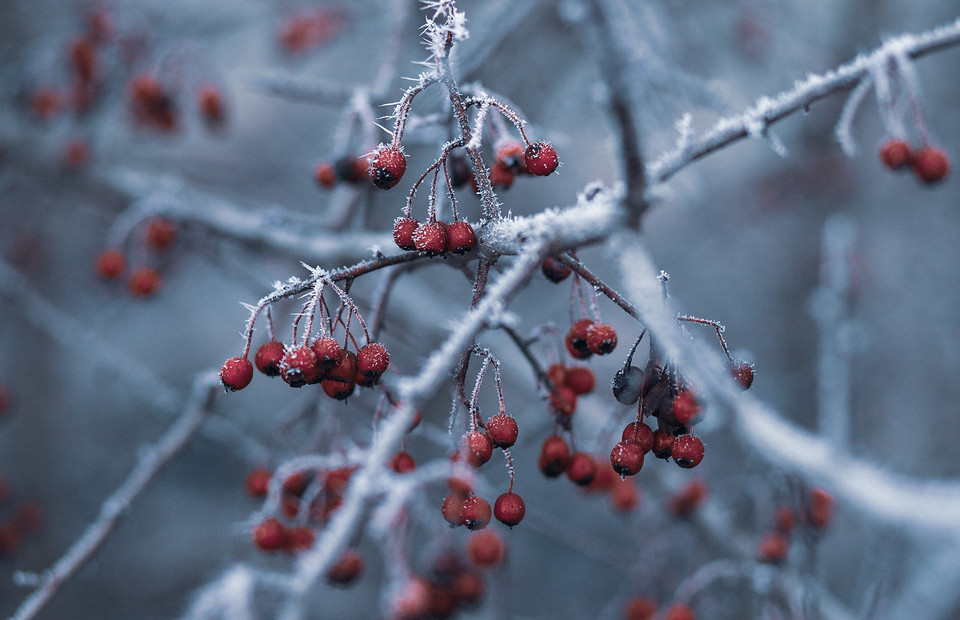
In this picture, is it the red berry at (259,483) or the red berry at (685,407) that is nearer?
the red berry at (685,407)

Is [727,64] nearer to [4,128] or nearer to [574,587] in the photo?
[574,587]

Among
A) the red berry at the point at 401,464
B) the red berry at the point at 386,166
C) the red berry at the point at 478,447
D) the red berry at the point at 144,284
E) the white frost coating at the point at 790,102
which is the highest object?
the white frost coating at the point at 790,102

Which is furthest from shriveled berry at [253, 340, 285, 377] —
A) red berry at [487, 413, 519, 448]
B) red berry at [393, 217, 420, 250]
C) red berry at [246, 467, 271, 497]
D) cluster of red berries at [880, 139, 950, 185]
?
cluster of red berries at [880, 139, 950, 185]

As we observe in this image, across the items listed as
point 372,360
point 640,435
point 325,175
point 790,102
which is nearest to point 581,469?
point 640,435

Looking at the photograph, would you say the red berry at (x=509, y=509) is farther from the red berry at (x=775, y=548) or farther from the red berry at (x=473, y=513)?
the red berry at (x=775, y=548)

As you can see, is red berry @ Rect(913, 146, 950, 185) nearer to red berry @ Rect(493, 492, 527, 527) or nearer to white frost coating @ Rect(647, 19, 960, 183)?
white frost coating @ Rect(647, 19, 960, 183)

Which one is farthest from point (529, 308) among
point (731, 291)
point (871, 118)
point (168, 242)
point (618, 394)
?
point (618, 394)

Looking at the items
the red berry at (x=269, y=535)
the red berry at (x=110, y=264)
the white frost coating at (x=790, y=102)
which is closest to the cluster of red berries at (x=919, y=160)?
the white frost coating at (x=790, y=102)

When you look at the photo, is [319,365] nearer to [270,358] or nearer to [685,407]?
[270,358]
